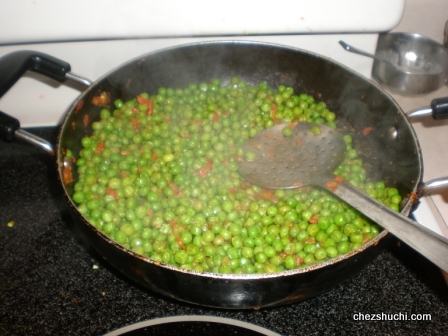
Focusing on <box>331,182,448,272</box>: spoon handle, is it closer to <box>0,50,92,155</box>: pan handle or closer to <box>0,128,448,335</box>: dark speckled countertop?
<box>0,128,448,335</box>: dark speckled countertop

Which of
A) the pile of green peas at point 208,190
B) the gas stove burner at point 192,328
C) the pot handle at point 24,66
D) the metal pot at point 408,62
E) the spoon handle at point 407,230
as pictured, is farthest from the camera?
the metal pot at point 408,62

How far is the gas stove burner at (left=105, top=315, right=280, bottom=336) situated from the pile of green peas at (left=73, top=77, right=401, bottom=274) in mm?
201

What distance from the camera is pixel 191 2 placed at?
6.09 feet

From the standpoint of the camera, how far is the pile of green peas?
1735mm

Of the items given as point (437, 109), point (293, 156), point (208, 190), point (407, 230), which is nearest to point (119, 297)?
point (208, 190)

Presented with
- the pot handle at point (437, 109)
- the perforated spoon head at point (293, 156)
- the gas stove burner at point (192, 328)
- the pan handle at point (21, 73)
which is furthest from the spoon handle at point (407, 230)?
the pan handle at point (21, 73)

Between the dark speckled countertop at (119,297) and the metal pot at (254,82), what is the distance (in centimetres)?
24

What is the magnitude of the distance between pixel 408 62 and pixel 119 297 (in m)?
2.14

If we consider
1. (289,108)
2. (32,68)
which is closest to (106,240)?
(32,68)

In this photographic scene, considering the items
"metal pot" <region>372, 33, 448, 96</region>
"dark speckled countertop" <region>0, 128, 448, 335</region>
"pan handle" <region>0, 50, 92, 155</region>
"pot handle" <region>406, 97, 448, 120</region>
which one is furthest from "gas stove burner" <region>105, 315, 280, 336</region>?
"metal pot" <region>372, 33, 448, 96</region>

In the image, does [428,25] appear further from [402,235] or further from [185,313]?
[185,313]

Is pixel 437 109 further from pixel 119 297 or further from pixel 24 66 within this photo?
pixel 24 66

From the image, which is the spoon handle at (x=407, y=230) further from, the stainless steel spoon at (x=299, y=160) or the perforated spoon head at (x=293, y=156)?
the perforated spoon head at (x=293, y=156)

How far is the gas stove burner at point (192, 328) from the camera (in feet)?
4.91
